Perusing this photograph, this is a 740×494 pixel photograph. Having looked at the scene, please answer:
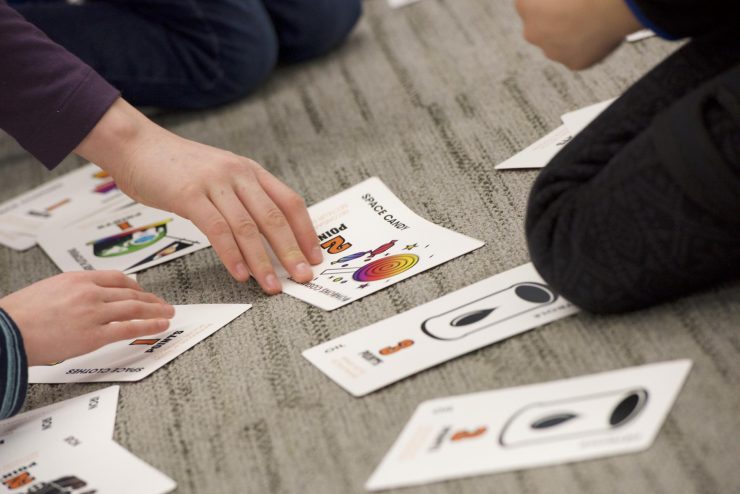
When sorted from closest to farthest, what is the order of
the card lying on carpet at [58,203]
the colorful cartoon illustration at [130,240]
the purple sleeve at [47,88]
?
1. the purple sleeve at [47,88]
2. the colorful cartoon illustration at [130,240]
3. the card lying on carpet at [58,203]

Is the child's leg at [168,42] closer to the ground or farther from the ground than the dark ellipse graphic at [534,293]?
closer to the ground

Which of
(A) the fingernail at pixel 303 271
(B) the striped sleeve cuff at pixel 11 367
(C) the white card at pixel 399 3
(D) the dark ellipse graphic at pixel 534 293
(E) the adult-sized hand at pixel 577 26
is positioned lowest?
(B) the striped sleeve cuff at pixel 11 367

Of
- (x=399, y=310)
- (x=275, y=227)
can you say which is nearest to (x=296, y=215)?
(x=275, y=227)

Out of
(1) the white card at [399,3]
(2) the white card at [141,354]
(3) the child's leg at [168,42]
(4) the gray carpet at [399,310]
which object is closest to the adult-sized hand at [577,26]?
(4) the gray carpet at [399,310]

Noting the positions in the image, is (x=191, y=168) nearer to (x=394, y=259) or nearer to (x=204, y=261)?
(x=204, y=261)

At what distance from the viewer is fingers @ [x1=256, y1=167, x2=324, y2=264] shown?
1.06 meters

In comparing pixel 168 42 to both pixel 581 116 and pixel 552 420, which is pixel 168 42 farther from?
pixel 552 420

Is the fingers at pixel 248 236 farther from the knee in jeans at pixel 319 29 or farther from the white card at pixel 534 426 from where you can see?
the knee in jeans at pixel 319 29

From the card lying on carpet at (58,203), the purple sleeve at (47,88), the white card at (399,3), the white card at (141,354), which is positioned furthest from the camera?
the white card at (399,3)

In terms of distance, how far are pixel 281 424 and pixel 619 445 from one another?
0.31m

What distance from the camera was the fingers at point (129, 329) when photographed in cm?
96

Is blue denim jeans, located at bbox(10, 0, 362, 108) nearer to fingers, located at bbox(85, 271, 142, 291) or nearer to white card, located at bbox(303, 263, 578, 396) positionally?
fingers, located at bbox(85, 271, 142, 291)

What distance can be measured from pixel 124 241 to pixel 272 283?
12.3 inches

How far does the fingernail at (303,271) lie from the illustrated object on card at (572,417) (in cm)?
34
